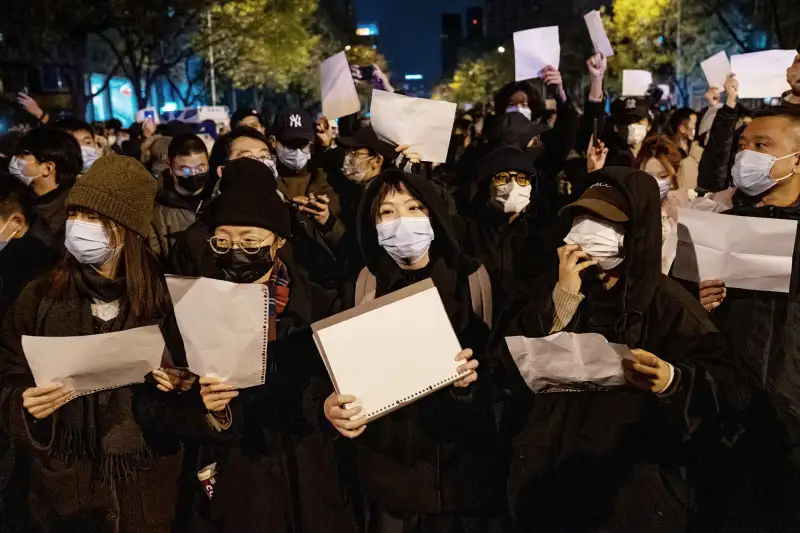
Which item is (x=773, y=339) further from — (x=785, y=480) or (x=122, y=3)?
(x=122, y=3)

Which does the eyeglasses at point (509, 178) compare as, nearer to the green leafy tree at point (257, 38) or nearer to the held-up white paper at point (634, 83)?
the held-up white paper at point (634, 83)

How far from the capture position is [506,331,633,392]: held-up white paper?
279cm

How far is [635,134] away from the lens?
23.8 ft

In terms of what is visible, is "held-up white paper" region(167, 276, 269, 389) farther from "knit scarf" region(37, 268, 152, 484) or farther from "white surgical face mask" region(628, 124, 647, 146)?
"white surgical face mask" region(628, 124, 647, 146)

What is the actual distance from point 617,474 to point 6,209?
398 centimetres

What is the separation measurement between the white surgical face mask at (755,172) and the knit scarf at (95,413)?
2.84m

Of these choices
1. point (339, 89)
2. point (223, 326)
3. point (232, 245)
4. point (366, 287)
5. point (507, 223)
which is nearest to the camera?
point (223, 326)

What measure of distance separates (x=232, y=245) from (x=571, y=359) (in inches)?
61.2

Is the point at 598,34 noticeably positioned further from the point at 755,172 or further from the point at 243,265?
the point at 243,265

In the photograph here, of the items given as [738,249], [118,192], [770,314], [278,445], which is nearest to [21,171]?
[118,192]

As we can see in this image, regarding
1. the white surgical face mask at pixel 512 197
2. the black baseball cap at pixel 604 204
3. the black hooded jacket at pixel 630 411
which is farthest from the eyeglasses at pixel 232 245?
the white surgical face mask at pixel 512 197

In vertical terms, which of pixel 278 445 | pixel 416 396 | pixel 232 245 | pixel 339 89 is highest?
pixel 339 89

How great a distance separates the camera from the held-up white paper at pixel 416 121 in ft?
15.5

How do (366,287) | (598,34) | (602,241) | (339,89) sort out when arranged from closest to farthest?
(602,241)
(366,287)
(339,89)
(598,34)
